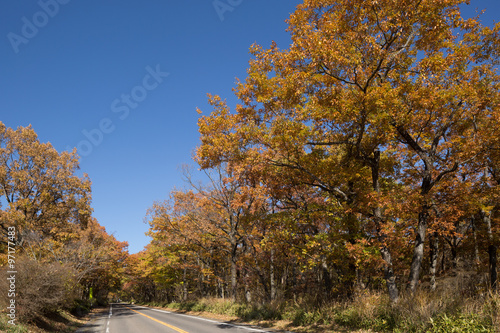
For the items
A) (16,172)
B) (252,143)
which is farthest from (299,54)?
(16,172)

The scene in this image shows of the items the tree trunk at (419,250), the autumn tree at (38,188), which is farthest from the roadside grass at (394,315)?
the autumn tree at (38,188)

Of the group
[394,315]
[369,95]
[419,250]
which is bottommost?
[394,315]

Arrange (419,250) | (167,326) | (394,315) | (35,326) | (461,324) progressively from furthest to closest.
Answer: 1. (167,326)
2. (35,326)
3. (419,250)
4. (394,315)
5. (461,324)

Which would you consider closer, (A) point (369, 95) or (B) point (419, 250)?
(A) point (369, 95)

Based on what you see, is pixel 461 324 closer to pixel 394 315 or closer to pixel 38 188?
pixel 394 315

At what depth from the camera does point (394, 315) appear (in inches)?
339

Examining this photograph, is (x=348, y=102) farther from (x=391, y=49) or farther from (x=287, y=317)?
(x=287, y=317)

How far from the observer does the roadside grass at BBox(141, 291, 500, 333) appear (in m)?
6.92

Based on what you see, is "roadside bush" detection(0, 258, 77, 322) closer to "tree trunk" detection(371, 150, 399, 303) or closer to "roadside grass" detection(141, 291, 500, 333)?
"roadside grass" detection(141, 291, 500, 333)

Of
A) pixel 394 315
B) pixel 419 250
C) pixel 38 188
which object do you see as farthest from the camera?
pixel 38 188

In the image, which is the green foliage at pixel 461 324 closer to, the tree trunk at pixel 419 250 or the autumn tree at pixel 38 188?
the tree trunk at pixel 419 250

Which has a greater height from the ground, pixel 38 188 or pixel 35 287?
pixel 38 188

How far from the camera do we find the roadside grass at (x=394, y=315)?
6.92 m

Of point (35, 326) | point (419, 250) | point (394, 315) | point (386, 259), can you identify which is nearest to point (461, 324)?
point (394, 315)
